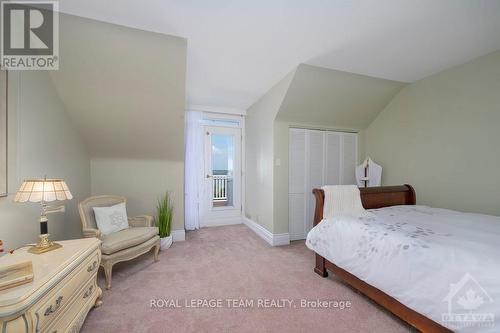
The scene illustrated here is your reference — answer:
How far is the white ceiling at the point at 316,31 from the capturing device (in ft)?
5.17

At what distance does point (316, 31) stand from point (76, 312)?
9.65 feet

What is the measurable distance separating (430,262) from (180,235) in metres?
3.05

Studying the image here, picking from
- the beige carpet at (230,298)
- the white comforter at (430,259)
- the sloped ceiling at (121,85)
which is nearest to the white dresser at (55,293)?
the beige carpet at (230,298)

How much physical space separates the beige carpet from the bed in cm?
24

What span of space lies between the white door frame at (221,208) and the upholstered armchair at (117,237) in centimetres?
140

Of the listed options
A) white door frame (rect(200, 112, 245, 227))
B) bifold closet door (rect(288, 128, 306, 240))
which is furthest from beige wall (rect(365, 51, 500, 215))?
white door frame (rect(200, 112, 245, 227))

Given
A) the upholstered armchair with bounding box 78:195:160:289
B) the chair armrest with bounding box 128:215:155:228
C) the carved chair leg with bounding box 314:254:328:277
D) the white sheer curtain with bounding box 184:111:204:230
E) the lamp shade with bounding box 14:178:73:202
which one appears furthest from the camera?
the white sheer curtain with bounding box 184:111:204:230

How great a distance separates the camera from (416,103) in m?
2.94

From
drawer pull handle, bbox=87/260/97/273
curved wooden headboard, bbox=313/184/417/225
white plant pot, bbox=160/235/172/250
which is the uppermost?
curved wooden headboard, bbox=313/184/417/225

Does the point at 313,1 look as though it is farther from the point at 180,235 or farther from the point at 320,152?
the point at 180,235

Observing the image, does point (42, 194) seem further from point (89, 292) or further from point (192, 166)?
point (192, 166)

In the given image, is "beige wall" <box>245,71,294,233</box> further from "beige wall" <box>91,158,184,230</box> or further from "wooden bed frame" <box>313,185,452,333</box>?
"beige wall" <box>91,158,184,230</box>

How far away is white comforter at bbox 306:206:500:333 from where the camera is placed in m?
1.04

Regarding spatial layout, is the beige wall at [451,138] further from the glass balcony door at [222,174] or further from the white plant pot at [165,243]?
the white plant pot at [165,243]
